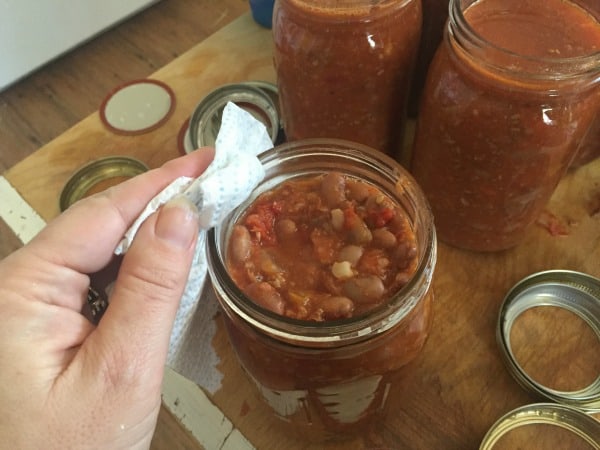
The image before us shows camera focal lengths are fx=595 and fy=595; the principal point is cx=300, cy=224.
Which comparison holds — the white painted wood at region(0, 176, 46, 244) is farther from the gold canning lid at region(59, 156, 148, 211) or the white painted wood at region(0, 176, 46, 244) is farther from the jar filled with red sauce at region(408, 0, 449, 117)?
the jar filled with red sauce at region(408, 0, 449, 117)

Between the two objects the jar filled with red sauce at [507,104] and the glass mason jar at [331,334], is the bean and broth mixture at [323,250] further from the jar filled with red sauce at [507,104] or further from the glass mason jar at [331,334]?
the jar filled with red sauce at [507,104]

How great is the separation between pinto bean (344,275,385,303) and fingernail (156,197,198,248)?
15cm

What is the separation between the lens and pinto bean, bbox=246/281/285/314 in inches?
21.5

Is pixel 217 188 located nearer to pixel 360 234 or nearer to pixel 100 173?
pixel 360 234

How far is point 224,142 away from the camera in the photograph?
0.56 m

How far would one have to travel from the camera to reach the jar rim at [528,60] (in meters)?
0.61

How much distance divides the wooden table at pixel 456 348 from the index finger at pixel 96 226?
0.23 m

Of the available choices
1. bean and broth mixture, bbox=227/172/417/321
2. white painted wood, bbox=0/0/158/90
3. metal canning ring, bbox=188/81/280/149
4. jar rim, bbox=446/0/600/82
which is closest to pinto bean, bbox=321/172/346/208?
bean and broth mixture, bbox=227/172/417/321

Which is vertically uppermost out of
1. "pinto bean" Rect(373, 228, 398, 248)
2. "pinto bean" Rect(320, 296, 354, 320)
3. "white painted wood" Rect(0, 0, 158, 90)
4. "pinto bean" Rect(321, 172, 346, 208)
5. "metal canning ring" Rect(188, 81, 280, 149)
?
"pinto bean" Rect(321, 172, 346, 208)

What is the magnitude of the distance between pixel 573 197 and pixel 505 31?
1.02ft

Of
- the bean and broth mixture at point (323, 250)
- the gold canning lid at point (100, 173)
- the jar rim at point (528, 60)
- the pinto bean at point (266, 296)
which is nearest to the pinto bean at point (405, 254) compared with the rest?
the bean and broth mixture at point (323, 250)

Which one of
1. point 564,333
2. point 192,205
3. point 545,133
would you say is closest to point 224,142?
point 192,205

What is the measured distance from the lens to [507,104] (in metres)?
0.66

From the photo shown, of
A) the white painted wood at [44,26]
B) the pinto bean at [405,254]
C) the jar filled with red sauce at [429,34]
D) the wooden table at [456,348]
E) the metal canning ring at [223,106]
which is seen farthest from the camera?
the white painted wood at [44,26]
